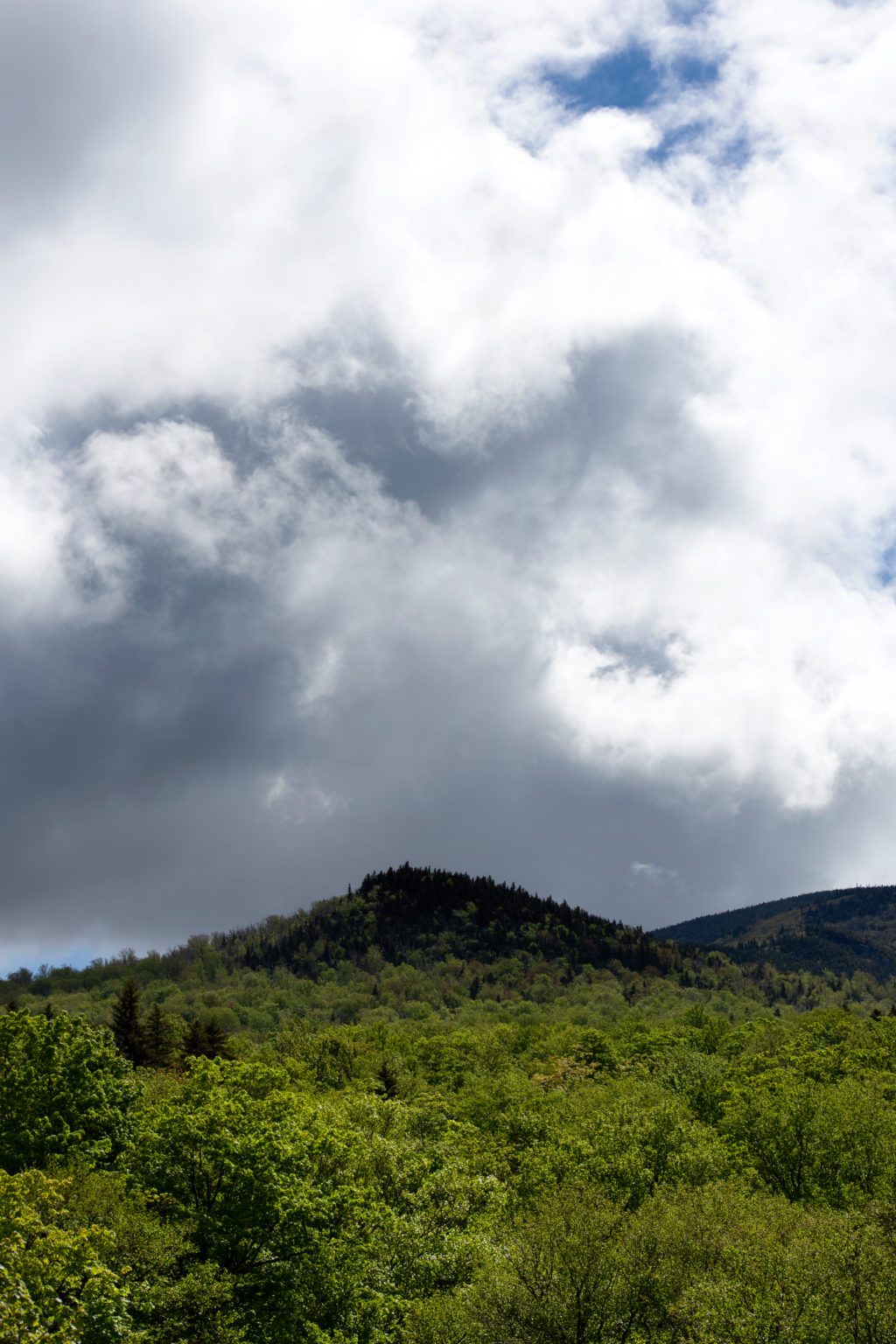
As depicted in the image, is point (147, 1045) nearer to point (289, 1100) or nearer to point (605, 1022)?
point (289, 1100)

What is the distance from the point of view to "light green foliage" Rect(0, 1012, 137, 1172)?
162 feet

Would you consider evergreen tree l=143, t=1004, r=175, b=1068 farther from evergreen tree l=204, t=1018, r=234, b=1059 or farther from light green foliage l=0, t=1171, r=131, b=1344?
light green foliage l=0, t=1171, r=131, b=1344

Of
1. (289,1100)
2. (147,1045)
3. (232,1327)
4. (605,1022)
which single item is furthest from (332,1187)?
(605,1022)

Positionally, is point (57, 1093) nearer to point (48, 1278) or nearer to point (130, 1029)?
point (48, 1278)

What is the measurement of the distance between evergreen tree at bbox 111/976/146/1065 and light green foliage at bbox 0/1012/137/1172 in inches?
1481

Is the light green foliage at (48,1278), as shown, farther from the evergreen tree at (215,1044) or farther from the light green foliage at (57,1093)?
the evergreen tree at (215,1044)

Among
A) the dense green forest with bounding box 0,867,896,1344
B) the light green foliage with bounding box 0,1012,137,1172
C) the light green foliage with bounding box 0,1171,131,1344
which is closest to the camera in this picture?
the light green foliage with bounding box 0,1171,131,1344

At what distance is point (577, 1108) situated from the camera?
74812mm

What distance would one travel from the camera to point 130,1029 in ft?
303

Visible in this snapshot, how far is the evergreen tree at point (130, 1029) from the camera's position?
297 feet

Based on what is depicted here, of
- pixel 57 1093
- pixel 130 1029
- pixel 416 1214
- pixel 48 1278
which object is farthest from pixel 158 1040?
pixel 48 1278

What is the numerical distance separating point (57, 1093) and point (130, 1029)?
4450cm

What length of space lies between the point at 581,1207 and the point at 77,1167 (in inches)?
1070

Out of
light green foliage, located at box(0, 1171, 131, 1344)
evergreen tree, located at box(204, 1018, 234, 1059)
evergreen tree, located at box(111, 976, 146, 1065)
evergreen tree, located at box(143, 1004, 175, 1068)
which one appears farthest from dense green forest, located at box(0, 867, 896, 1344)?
evergreen tree, located at box(204, 1018, 234, 1059)
